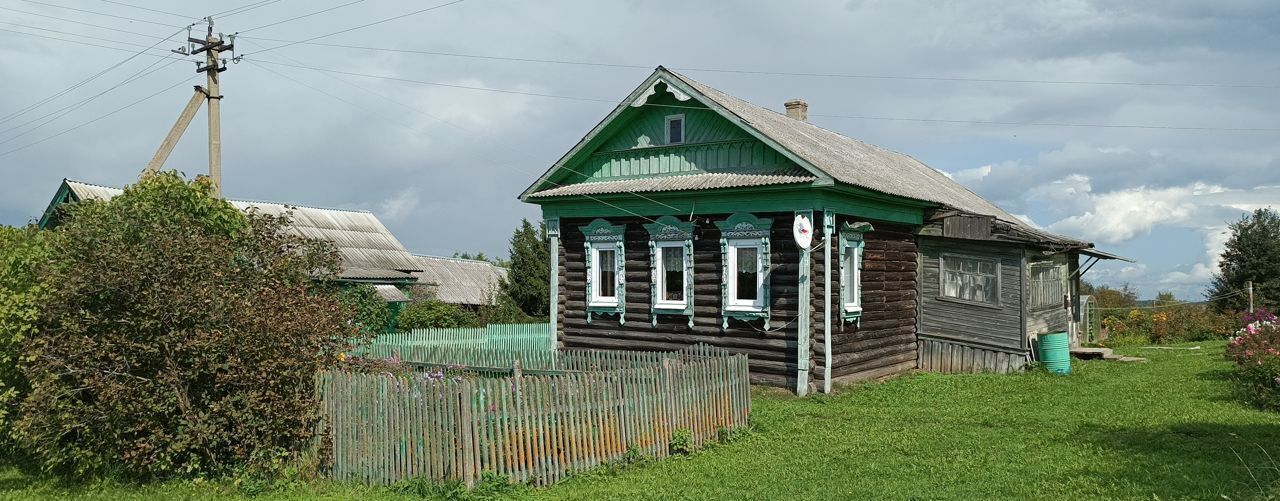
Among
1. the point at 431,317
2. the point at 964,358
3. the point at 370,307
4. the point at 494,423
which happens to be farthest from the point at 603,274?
the point at 431,317

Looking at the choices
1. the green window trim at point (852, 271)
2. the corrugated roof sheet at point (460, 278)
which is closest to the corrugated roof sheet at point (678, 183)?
the green window trim at point (852, 271)

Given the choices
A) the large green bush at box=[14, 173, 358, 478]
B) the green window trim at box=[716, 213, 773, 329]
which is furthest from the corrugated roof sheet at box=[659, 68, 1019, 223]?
the large green bush at box=[14, 173, 358, 478]

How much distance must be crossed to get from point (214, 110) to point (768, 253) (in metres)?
13.2

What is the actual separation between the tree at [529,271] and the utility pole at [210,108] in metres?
12.5

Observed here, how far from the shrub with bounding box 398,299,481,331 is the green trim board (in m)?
9.65

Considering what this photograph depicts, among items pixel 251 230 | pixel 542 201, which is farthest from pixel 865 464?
pixel 542 201

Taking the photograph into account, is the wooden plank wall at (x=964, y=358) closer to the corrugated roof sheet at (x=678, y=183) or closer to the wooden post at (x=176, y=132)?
the corrugated roof sheet at (x=678, y=183)

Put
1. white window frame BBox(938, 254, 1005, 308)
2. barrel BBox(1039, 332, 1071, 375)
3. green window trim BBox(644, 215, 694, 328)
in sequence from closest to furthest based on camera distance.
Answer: green window trim BBox(644, 215, 694, 328)
barrel BBox(1039, 332, 1071, 375)
white window frame BBox(938, 254, 1005, 308)

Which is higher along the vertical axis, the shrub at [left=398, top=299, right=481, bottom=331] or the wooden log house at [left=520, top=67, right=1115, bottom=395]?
the wooden log house at [left=520, top=67, right=1115, bottom=395]

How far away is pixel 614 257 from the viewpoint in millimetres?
18375

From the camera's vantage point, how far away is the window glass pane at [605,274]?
60.6ft

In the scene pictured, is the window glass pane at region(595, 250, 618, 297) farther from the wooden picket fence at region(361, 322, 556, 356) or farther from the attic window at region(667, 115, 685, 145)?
the wooden picket fence at region(361, 322, 556, 356)

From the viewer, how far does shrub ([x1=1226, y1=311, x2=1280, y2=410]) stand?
1375cm

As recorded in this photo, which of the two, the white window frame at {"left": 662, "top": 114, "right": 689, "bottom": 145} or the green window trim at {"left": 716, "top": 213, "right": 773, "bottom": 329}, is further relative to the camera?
the white window frame at {"left": 662, "top": 114, "right": 689, "bottom": 145}
